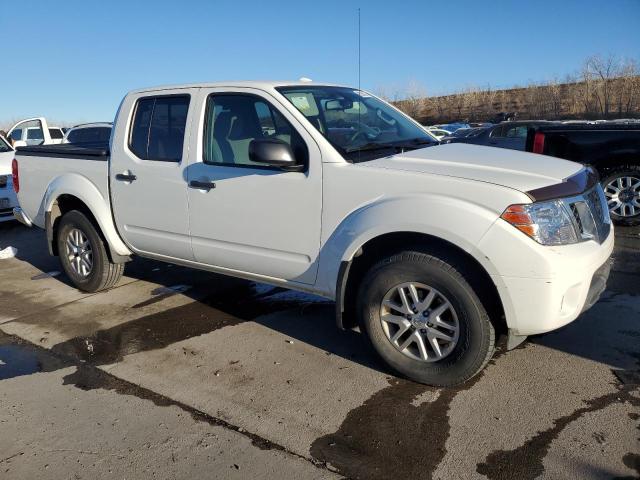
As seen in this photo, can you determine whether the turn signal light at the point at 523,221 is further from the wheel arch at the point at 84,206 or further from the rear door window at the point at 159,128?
the wheel arch at the point at 84,206

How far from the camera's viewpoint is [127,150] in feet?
15.7

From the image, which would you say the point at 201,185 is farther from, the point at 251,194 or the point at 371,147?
the point at 371,147

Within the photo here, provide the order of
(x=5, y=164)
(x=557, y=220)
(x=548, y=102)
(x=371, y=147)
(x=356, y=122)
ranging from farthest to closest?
1. (x=548, y=102)
2. (x=5, y=164)
3. (x=356, y=122)
4. (x=371, y=147)
5. (x=557, y=220)

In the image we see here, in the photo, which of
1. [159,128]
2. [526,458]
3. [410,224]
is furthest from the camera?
[159,128]

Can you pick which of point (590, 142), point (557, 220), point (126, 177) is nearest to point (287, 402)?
point (557, 220)

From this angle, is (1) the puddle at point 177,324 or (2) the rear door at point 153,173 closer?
(1) the puddle at point 177,324

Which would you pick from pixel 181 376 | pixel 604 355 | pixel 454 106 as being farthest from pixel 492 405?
pixel 454 106

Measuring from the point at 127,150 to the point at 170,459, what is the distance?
2.90m

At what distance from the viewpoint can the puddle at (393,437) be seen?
2637mm

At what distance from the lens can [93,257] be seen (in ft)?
17.5

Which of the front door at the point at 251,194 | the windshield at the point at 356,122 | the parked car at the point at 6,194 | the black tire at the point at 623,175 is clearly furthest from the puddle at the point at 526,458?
the parked car at the point at 6,194

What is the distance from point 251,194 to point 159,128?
1.29 metres

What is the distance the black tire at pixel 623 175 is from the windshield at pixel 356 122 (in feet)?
13.8

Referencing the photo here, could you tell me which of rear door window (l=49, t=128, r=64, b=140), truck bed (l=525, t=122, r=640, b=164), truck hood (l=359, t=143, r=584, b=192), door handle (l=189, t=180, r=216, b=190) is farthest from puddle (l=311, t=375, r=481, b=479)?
rear door window (l=49, t=128, r=64, b=140)
